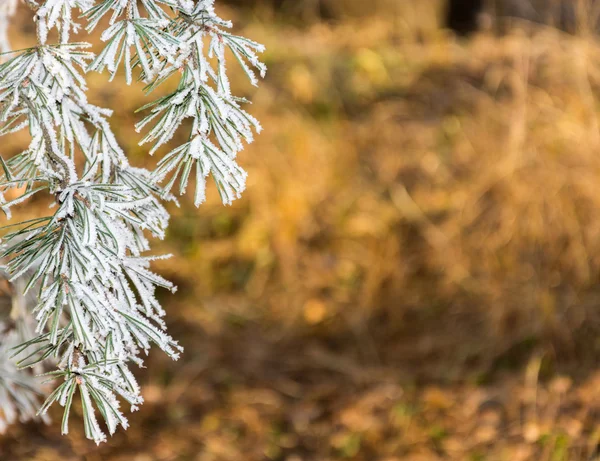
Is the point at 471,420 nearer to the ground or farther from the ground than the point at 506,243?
nearer to the ground

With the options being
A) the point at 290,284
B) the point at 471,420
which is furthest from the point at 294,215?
the point at 471,420

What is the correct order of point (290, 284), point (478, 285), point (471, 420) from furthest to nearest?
point (290, 284)
point (478, 285)
point (471, 420)

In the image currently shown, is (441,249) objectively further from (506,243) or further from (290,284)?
(290,284)

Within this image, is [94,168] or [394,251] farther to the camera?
[394,251]

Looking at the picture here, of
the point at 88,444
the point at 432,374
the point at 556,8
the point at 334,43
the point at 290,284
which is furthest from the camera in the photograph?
the point at 334,43

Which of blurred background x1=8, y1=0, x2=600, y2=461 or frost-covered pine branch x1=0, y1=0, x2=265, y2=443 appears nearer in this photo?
frost-covered pine branch x1=0, y1=0, x2=265, y2=443

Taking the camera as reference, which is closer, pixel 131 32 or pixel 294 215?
pixel 131 32

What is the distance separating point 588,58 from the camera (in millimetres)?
3250

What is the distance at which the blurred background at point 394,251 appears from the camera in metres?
2.74

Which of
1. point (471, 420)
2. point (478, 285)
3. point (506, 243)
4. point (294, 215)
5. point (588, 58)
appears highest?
point (588, 58)

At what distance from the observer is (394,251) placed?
3402 mm

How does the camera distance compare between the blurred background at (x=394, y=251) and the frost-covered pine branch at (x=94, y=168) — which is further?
the blurred background at (x=394, y=251)

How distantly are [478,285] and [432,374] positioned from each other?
564 mm

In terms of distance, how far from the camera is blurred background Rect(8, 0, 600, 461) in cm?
274
